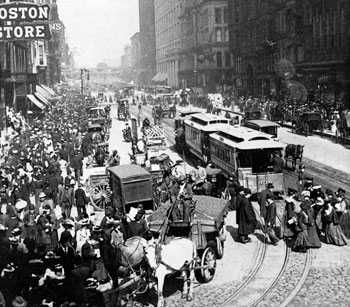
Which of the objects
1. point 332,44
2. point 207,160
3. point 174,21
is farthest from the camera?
point 174,21

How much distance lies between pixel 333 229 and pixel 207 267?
4.37m

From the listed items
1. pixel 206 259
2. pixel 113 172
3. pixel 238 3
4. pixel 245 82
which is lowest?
pixel 206 259

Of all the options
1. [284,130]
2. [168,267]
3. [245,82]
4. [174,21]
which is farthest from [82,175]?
[174,21]

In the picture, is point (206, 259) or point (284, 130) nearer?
point (206, 259)

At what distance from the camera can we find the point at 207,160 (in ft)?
85.2

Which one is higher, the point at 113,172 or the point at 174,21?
the point at 174,21

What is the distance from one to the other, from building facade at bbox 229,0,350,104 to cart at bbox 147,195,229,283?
113ft

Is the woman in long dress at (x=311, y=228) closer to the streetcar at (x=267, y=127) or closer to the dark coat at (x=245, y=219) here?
the dark coat at (x=245, y=219)

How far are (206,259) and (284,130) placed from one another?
30.6 m

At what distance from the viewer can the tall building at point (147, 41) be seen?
16888 cm

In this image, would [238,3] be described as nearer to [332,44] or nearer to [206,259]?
[332,44]

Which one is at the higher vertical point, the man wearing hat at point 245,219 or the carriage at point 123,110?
the carriage at point 123,110

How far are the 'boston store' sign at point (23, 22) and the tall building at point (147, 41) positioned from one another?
134845 millimetres

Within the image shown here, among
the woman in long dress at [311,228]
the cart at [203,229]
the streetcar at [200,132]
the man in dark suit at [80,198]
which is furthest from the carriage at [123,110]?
the woman in long dress at [311,228]
